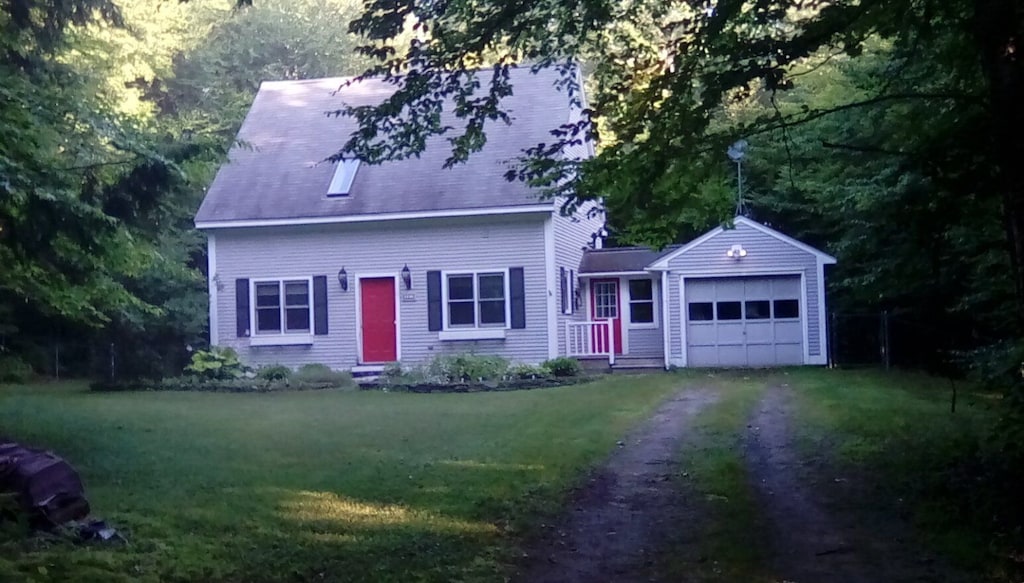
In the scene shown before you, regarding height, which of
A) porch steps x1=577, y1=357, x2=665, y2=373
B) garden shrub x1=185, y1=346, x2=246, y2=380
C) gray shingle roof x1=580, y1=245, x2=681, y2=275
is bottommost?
porch steps x1=577, y1=357, x2=665, y2=373

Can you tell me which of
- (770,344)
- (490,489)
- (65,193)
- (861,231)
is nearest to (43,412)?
(65,193)

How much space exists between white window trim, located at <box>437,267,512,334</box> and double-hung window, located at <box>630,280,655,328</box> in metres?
4.19

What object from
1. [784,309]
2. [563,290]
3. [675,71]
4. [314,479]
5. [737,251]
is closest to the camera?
[675,71]

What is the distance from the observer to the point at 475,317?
71.2 feet

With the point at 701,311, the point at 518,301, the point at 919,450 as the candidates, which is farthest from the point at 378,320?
the point at 919,450

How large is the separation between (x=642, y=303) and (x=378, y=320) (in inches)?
250

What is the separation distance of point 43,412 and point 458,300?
9.27 m

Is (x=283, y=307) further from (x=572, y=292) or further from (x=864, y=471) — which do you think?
(x=864, y=471)

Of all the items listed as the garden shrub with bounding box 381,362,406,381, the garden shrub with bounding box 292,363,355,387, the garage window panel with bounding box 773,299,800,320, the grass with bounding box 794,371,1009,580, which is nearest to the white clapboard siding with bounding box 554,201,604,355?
the garden shrub with bounding box 381,362,406,381

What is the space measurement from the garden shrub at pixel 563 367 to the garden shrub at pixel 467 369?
90 cm

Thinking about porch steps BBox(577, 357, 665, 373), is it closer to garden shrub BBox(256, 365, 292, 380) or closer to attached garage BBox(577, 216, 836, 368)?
attached garage BBox(577, 216, 836, 368)

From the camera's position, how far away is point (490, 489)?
8609 mm

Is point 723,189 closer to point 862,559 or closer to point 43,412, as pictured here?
point 862,559

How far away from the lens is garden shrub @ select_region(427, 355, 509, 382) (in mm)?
19641
